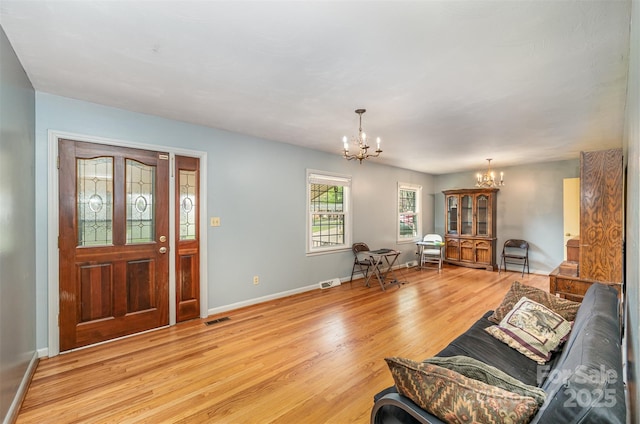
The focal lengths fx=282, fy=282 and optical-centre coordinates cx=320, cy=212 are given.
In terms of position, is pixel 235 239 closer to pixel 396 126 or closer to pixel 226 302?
pixel 226 302

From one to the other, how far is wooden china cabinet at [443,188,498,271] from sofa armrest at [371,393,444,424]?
6.40 metres

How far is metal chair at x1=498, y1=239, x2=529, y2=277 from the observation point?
6.23 meters

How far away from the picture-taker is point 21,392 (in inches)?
80.0

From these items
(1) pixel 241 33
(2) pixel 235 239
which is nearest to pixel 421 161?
(2) pixel 235 239

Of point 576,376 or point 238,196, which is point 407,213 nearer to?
point 238,196

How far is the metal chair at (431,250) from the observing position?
256 inches

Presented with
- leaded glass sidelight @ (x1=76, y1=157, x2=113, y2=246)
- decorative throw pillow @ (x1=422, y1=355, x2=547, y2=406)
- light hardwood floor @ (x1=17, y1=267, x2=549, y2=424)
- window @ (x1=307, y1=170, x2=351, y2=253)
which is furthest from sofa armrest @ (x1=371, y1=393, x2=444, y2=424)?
window @ (x1=307, y1=170, x2=351, y2=253)

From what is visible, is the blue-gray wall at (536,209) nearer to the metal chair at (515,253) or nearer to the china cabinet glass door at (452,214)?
the metal chair at (515,253)

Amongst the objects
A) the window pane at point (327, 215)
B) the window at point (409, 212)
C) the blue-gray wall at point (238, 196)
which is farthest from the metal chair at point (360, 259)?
the window at point (409, 212)

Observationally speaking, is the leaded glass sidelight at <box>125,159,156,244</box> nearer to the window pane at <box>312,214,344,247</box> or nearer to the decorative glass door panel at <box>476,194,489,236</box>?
the window pane at <box>312,214,344,247</box>

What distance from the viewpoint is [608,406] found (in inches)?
30.0

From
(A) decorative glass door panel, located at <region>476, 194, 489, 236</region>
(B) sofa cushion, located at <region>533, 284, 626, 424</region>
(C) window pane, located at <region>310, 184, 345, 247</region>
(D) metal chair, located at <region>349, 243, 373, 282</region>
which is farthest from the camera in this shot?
(A) decorative glass door panel, located at <region>476, 194, 489, 236</region>

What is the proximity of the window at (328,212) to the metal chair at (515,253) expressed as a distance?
371cm

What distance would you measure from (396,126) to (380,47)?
5.73 ft
